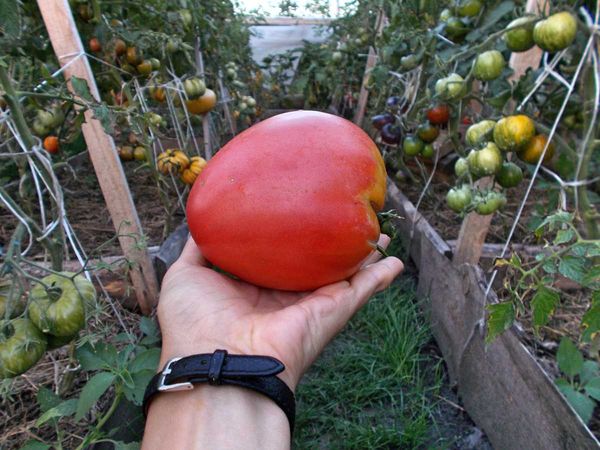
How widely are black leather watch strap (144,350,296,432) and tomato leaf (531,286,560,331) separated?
0.46 m

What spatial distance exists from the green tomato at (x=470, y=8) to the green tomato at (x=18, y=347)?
1.57m

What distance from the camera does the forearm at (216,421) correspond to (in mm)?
667

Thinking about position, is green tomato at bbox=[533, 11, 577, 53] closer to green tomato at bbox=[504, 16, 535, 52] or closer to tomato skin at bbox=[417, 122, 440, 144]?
green tomato at bbox=[504, 16, 535, 52]

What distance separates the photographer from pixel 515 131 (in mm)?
1066

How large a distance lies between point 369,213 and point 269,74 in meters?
4.34

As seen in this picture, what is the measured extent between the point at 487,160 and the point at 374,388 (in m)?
0.86

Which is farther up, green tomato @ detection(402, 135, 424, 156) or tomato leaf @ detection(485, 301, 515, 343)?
tomato leaf @ detection(485, 301, 515, 343)

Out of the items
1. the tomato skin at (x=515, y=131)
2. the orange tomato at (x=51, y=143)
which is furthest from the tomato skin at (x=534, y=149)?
the orange tomato at (x=51, y=143)

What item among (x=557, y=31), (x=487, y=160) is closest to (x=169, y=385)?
(x=487, y=160)

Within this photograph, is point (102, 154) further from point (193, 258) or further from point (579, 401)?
point (579, 401)

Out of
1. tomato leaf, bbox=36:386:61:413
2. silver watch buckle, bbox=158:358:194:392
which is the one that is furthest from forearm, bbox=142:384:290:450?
tomato leaf, bbox=36:386:61:413

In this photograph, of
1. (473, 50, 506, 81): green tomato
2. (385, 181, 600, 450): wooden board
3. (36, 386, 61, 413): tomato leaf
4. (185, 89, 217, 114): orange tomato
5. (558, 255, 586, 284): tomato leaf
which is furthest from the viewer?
(185, 89, 217, 114): orange tomato

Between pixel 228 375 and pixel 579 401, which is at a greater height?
pixel 228 375

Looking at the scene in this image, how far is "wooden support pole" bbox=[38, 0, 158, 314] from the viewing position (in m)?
1.11
